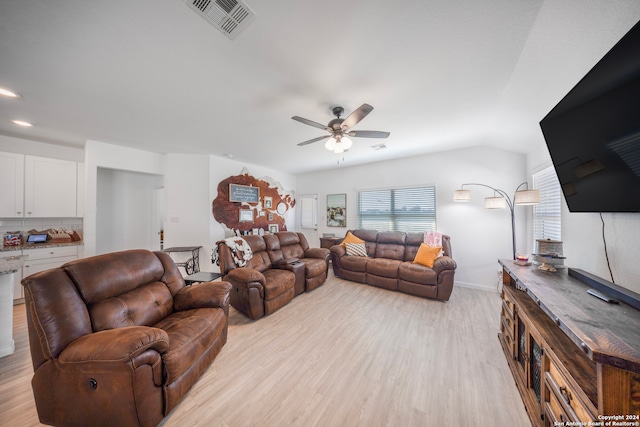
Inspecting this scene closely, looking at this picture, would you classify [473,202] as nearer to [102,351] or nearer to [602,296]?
[602,296]

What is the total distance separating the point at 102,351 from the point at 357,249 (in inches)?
146

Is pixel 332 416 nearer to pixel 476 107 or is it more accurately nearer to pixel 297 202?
pixel 476 107

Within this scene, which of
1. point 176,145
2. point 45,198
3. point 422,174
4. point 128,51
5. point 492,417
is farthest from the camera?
point 422,174

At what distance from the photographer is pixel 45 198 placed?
3.23 metres

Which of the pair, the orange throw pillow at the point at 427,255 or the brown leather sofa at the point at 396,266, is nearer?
the brown leather sofa at the point at 396,266

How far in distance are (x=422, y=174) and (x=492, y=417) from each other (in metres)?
3.81

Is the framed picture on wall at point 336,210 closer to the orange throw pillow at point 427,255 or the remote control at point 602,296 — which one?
Answer: the orange throw pillow at point 427,255

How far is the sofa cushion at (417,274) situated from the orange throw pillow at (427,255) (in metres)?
0.09

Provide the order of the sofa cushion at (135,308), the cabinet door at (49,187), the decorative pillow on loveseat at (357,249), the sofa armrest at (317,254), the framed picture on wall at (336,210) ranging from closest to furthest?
the sofa cushion at (135,308)
the cabinet door at (49,187)
the sofa armrest at (317,254)
the decorative pillow on loveseat at (357,249)
the framed picture on wall at (336,210)

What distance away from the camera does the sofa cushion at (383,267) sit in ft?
11.5

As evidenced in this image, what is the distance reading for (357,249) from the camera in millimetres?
4195

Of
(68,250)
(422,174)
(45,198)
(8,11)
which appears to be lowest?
(68,250)

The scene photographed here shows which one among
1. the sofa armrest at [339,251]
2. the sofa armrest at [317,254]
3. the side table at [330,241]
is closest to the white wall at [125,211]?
the sofa armrest at [317,254]

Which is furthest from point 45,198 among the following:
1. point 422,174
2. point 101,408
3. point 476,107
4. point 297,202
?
point 422,174
